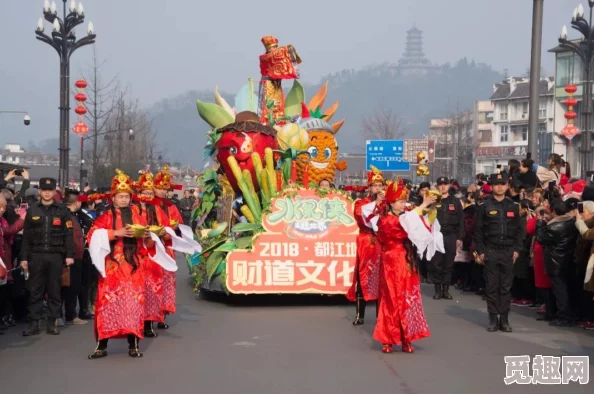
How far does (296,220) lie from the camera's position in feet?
43.3

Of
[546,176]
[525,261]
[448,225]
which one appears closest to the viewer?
[525,261]

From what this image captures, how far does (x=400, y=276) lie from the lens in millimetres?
9297

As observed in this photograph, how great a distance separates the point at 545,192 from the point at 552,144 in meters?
54.8

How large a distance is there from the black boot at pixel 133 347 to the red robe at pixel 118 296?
0.10 metres

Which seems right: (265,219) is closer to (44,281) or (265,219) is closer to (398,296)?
(44,281)

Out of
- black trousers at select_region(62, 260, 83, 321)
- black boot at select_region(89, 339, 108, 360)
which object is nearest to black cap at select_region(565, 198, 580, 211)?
black boot at select_region(89, 339, 108, 360)

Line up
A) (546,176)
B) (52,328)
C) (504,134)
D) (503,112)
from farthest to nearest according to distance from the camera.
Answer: (504,134) < (503,112) < (546,176) < (52,328)

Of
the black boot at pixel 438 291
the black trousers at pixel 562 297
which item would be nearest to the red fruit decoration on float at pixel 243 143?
the black boot at pixel 438 291

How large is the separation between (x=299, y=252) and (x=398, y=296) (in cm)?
391

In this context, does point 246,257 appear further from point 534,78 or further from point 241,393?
point 534,78

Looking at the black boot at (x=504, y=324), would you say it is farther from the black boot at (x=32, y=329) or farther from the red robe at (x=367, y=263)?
the black boot at (x=32, y=329)

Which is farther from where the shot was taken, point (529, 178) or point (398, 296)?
point (529, 178)

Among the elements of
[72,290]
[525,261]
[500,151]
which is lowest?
[72,290]

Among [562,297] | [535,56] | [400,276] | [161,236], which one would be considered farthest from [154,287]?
[535,56]
